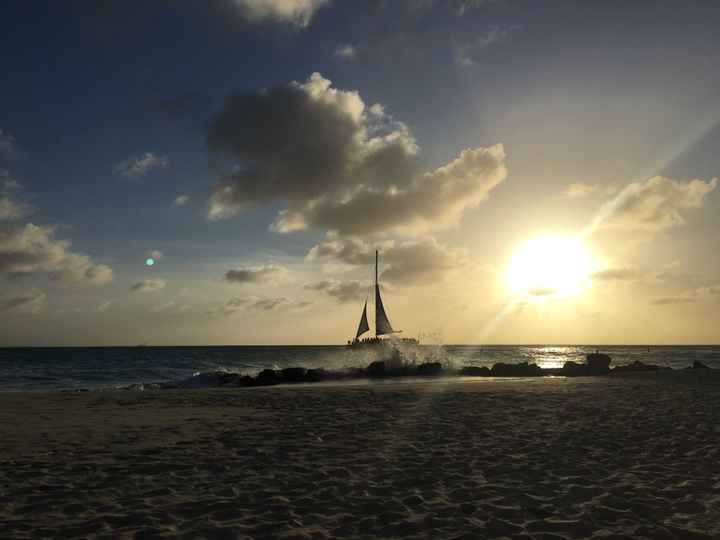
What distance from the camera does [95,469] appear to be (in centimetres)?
805

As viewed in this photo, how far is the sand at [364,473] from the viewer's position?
5.70 meters

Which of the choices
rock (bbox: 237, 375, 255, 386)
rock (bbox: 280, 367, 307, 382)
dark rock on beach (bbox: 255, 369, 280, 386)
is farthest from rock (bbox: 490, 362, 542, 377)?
rock (bbox: 237, 375, 255, 386)

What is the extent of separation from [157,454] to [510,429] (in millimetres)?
7455

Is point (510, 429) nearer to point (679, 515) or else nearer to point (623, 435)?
→ point (623, 435)

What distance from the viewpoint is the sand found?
18.7 feet

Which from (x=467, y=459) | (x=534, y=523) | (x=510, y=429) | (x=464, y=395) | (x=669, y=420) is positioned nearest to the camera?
(x=534, y=523)

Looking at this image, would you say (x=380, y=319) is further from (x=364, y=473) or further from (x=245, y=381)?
(x=364, y=473)

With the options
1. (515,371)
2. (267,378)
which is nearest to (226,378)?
(267,378)

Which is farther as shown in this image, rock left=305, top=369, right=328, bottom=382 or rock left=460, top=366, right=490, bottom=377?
rock left=460, top=366, right=490, bottom=377

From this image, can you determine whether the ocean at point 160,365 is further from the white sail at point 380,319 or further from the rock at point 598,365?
the rock at point 598,365

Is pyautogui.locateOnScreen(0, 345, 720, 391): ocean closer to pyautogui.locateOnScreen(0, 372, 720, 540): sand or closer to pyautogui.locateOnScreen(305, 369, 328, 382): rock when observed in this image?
pyautogui.locateOnScreen(305, 369, 328, 382): rock

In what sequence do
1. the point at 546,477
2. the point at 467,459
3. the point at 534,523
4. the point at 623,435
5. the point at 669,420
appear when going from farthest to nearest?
the point at 669,420 < the point at 623,435 < the point at 467,459 < the point at 546,477 < the point at 534,523

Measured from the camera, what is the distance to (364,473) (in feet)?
25.7


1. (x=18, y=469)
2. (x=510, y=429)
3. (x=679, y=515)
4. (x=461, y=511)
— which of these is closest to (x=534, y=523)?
(x=461, y=511)
